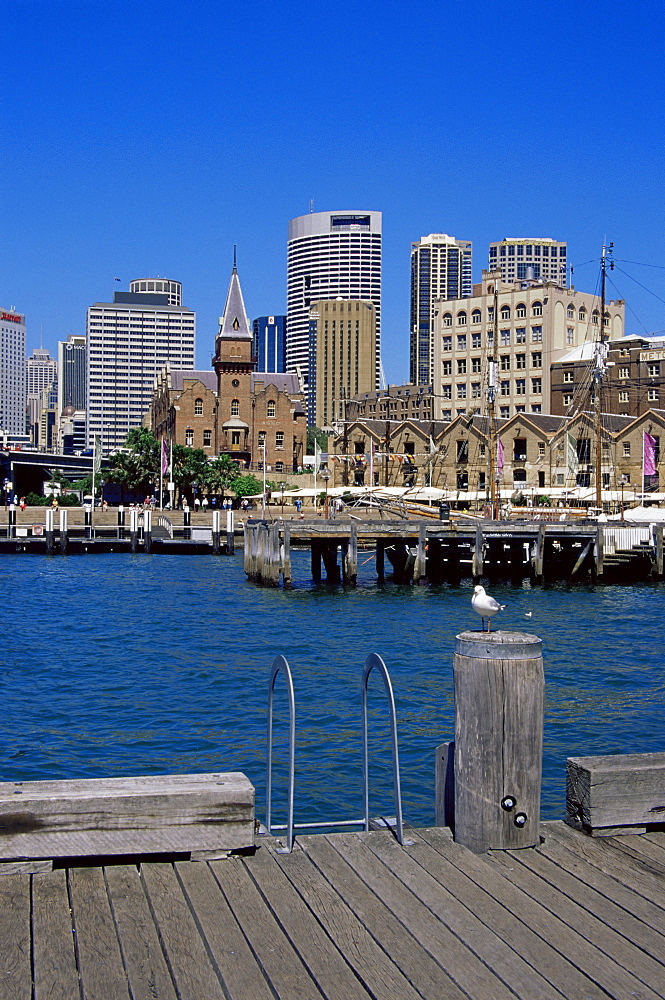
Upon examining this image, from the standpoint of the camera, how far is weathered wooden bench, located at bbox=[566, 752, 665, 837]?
687cm

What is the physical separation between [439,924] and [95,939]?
1.88 metres

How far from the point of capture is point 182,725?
18844 millimetres

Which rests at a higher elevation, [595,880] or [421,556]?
[595,880]

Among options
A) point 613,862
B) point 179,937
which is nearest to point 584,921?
point 613,862

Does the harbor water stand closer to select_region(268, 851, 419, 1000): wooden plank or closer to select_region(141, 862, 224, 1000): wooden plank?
select_region(268, 851, 419, 1000): wooden plank

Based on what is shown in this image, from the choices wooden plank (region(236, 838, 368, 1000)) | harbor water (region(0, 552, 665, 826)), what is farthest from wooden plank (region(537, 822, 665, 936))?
harbor water (region(0, 552, 665, 826))

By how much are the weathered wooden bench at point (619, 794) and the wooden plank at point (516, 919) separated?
36.2 inches

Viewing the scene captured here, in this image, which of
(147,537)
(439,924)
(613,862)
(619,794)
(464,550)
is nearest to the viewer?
(439,924)

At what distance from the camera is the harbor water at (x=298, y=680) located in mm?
15922

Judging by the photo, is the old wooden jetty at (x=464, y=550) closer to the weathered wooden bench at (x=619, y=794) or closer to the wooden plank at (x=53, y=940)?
the weathered wooden bench at (x=619, y=794)

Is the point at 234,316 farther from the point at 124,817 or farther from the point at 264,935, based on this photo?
the point at 264,935

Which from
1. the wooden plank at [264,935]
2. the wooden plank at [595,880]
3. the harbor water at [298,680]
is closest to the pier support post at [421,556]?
the harbor water at [298,680]

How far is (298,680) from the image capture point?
23609mm

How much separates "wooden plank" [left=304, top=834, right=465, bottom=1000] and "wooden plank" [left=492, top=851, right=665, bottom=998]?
2.40 ft
